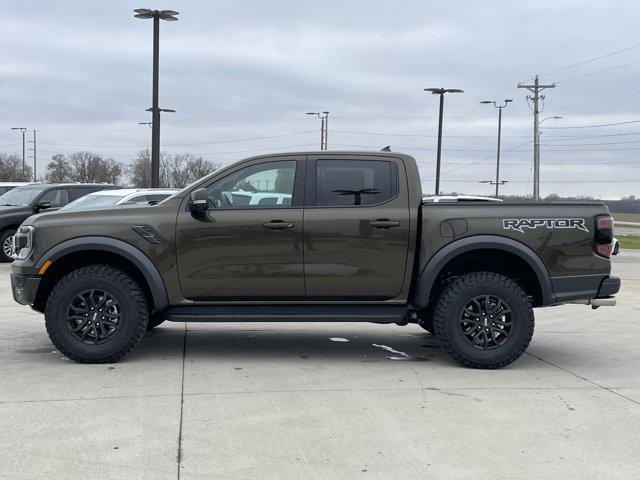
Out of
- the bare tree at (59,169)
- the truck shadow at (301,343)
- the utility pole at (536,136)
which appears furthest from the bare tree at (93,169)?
the truck shadow at (301,343)

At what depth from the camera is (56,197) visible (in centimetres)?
1650

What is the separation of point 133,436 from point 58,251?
240 centimetres

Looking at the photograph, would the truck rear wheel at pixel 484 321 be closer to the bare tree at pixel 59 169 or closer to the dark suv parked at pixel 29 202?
the dark suv parked at pixel 29 202

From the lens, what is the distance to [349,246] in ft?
21.1

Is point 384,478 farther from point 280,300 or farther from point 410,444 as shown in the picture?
point 280,300

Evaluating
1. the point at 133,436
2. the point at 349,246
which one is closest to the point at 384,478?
the point at 133,436

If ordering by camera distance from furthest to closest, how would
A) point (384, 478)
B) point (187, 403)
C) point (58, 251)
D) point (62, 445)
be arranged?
point (58, 251), point (187, 403), point (62, 445), point (384, 478)

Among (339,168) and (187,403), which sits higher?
(339,168)

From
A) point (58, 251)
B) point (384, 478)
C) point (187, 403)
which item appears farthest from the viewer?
point (58, 251)

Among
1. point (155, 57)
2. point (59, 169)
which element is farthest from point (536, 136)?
point (59, 169)

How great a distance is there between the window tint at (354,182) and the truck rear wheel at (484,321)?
1072 mm

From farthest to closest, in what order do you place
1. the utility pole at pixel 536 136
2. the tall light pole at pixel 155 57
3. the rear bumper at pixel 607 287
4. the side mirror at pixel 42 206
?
the utility pole at pixel 536 136
the tall light pole at pixel 155 57
the side mirror at pixel 42 206
the rear bumper at pixel 607 287

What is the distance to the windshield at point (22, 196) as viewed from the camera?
1650cm

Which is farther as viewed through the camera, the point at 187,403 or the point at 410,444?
the point at 187,403
